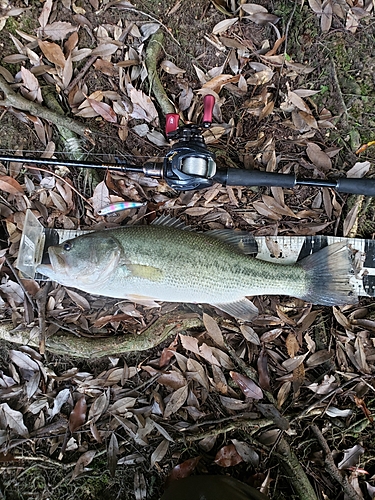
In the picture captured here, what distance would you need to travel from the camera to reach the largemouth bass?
3.16 metres

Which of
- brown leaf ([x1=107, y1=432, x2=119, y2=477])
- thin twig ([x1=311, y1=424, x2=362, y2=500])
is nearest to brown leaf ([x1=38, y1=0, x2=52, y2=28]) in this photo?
brown leaf ([x1=107, y1=432, x2=119, y2=477])

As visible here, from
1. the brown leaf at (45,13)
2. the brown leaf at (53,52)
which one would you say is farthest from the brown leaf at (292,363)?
the brown leaf at (45,13)

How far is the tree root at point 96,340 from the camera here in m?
3.41

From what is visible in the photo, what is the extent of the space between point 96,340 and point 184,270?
1.01m

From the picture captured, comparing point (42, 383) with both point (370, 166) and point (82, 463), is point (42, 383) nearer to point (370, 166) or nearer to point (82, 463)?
A: point (82, 463)

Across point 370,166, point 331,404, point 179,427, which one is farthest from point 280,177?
point 179,427

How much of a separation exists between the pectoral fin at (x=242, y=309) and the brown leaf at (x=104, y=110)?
75.0 inches

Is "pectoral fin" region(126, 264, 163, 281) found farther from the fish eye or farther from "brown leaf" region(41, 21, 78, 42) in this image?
"brown leaf" region(41, 21, 78, 42)

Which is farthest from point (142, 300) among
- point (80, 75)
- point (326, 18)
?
point (326, 18)

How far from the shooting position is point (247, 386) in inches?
136

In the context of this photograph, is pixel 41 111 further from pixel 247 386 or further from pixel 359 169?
pixel 247 386

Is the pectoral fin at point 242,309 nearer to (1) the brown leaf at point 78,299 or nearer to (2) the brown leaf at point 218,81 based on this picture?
(1) the brown leaf at point 78,299

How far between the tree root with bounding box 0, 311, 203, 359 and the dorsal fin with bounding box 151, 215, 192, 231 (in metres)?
0.79

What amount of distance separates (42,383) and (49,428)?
383 millimetres
